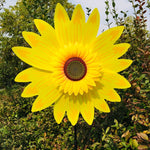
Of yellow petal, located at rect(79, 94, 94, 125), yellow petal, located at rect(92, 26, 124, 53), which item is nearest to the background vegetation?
yellow petal, located at rect(79, 94, 94, 125)

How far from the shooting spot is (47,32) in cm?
88

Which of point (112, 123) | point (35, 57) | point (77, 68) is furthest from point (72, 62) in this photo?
point (112, 123)

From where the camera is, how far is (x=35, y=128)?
100 inches

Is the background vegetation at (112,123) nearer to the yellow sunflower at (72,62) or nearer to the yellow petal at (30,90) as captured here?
the yellow sunflower at (72,62)

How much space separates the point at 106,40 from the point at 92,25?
0.11m

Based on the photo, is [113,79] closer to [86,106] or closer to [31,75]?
[86,106]

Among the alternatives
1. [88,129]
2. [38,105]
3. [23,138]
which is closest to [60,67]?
[38,105]

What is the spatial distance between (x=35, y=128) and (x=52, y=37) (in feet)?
6.61

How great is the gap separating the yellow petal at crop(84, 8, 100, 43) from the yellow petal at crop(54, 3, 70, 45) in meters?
0.11

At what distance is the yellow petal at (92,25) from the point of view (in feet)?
2.80

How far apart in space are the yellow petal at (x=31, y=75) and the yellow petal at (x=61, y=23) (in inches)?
7.8

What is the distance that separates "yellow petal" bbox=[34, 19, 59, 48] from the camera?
878mm

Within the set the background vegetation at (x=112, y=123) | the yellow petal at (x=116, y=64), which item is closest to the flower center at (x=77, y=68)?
the yellow petal at (x=116, y=64)

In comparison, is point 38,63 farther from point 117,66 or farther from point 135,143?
point 135,143
